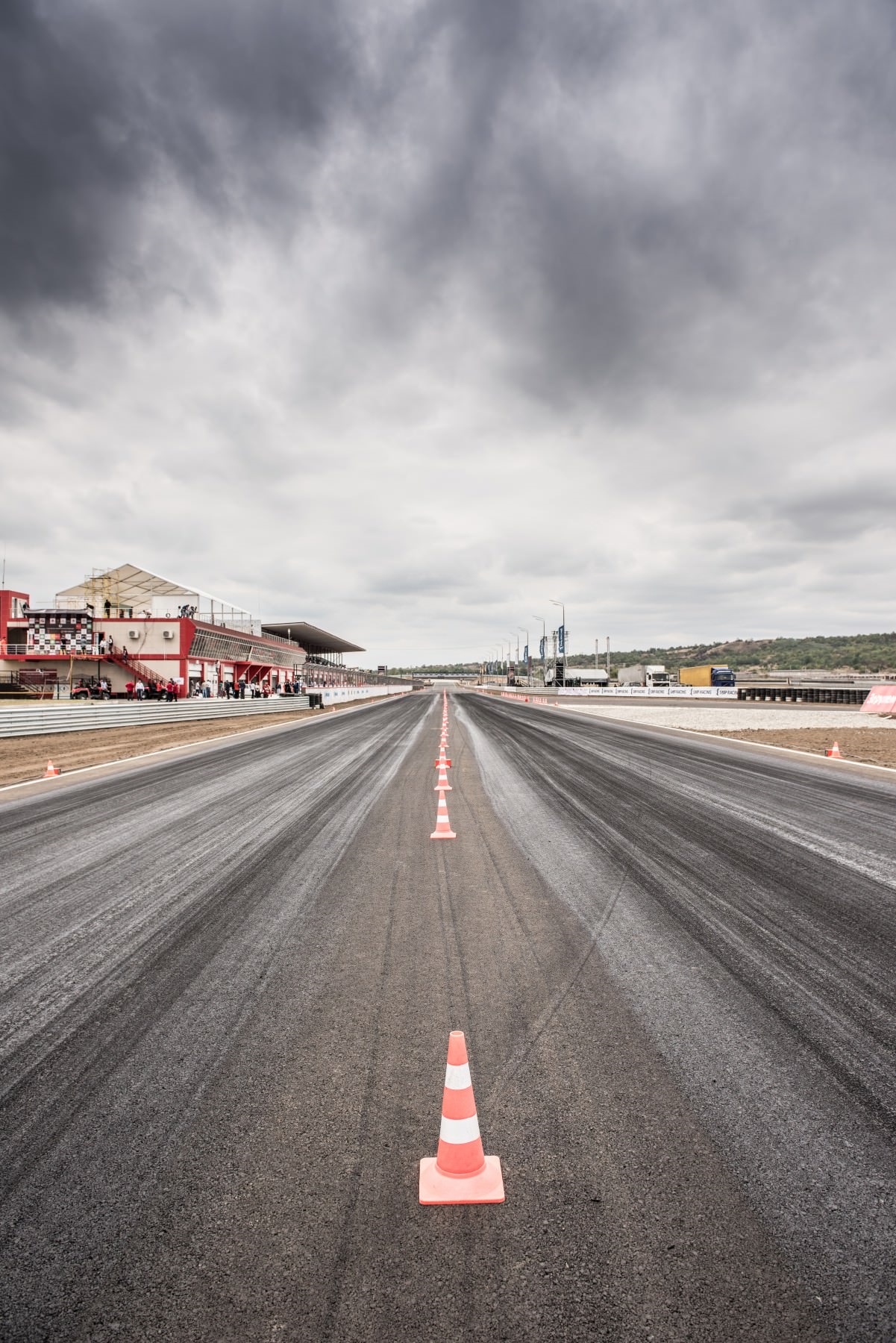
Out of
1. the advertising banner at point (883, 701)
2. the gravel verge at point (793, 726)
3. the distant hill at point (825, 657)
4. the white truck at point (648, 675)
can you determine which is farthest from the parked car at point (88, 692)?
the distant hill at point (825, 657)

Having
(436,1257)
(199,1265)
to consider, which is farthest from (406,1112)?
(199,1265)

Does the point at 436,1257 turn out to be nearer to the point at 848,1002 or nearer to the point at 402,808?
A: the point at 848,1002

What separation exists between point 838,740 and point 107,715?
2489 centimetres

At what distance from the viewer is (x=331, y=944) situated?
464cm

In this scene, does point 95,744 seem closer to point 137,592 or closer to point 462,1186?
point 462,1186

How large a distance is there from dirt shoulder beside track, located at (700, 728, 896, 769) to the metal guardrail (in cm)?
2141

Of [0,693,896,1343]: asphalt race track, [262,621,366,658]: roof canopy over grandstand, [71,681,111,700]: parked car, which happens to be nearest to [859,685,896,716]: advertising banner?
[0,693,896,1343]: asphalt race track

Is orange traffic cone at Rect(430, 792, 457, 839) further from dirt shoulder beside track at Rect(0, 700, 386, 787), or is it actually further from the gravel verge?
the gravel verge

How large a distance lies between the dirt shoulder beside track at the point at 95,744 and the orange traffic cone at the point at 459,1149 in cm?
1265

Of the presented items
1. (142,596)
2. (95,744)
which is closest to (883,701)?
(95,744)

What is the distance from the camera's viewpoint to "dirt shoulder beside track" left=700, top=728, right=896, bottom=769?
1673cm

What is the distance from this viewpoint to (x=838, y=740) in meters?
20.7

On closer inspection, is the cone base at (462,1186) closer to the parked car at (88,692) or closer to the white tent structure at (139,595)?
the parked car at (88,692)

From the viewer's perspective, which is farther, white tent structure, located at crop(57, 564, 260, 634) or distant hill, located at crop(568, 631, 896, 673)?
distant hill, located at crop(568, 631, 896, 673)
